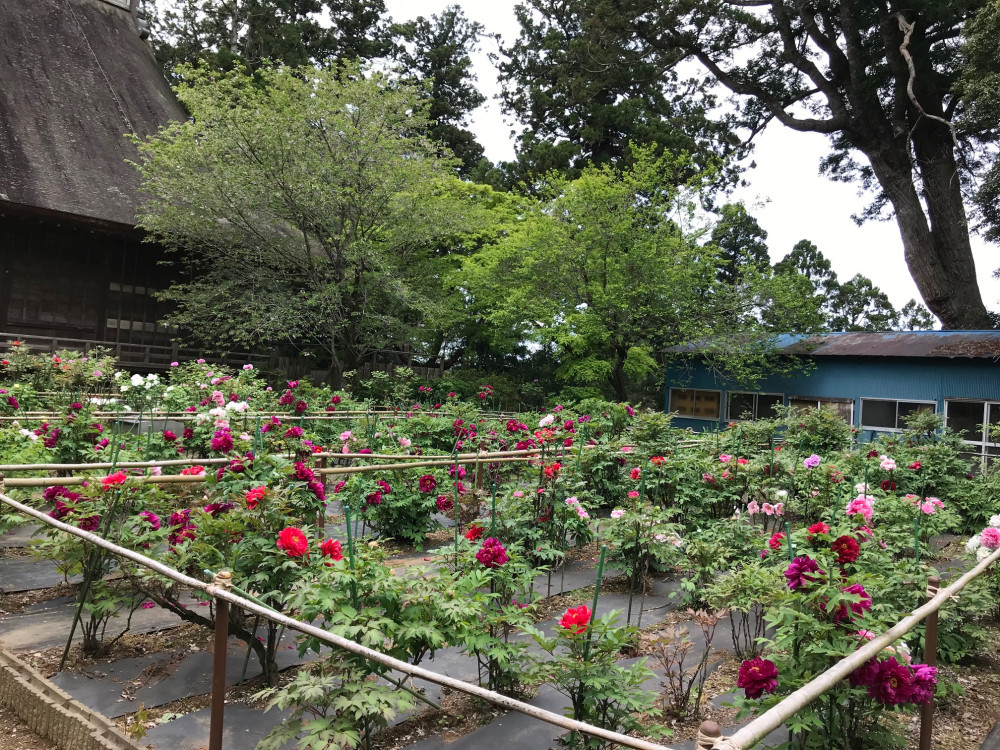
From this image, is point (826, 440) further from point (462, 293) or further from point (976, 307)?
point (976, 307)

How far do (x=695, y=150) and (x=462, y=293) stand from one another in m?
10.5

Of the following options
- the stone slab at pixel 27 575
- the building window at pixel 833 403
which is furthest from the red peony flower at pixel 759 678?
the building window at pixel 833 403

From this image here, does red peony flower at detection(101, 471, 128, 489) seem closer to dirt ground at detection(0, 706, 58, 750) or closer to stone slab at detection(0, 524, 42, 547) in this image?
dirt ground at detection(0, 706, 58, 750)

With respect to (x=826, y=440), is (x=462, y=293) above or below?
above

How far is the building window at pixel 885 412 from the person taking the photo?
15.2 m

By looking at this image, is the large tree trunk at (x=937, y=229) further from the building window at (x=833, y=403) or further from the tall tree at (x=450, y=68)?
the tall tree at (x=450, y=68)

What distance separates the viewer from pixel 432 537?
634cm

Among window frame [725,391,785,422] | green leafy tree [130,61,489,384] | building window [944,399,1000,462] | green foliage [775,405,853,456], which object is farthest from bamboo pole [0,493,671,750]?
window frame [725,391,785,422]

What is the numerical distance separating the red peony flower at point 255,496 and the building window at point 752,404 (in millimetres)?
16877

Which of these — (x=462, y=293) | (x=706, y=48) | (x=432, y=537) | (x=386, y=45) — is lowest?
(x=432, y=537)

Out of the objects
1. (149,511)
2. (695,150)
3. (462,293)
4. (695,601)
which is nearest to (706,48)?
(695,150)

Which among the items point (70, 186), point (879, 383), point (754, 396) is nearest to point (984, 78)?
point (879, 383)

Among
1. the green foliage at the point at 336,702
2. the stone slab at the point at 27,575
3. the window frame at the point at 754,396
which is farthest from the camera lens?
the window frame at the point at 754,396

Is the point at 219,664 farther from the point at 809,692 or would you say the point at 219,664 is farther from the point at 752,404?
the point at 752,404
